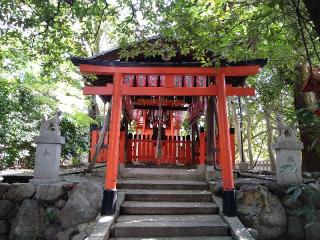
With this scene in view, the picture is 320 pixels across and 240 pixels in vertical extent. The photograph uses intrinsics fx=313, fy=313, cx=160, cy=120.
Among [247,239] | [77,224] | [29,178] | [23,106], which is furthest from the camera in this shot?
[23,106]

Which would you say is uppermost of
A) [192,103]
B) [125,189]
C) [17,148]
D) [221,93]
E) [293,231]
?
[192,103]

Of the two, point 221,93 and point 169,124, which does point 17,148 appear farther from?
point 221,93

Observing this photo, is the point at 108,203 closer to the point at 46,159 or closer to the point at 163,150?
the point at 46,159

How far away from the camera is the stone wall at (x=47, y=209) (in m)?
6.84

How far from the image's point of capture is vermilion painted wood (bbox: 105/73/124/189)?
7.15 metres

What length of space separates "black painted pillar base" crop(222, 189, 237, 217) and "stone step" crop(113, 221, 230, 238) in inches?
15.8

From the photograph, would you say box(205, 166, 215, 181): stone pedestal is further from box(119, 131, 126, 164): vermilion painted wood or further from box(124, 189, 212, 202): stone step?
box(119, 131, 126, 164): vermilion painted wood

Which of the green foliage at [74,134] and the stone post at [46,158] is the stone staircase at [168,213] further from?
the green foliage at [74,134]

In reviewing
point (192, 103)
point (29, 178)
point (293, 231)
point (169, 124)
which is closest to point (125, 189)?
point (29, 178)

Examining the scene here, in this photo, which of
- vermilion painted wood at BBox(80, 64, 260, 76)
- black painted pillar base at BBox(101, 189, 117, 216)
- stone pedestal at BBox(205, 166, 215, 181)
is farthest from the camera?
stone pedestal at BBox(205, 166, 215, 181)

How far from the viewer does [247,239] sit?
5.66 metres

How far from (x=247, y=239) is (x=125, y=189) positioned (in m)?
3.85

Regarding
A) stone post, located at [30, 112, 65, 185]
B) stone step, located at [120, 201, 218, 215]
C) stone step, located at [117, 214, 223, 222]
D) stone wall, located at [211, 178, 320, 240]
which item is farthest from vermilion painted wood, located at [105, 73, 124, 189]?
stone wall, located at [211, 178, 320, 240]

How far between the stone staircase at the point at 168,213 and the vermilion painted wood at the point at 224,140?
763 mm
